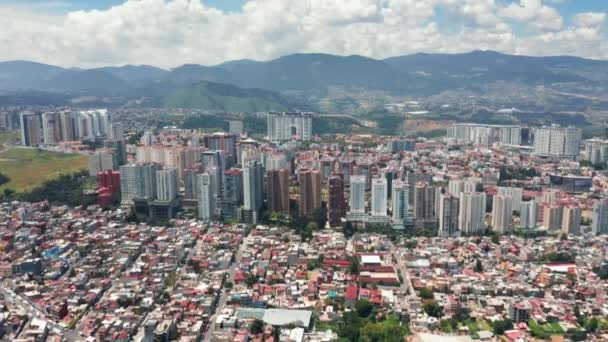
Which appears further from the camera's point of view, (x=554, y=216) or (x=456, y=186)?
(x=456, y=186)

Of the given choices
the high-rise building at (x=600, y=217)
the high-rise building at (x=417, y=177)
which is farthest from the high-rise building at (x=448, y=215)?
the high-rise building at (x=600, y=217)

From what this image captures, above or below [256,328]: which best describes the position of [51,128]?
above

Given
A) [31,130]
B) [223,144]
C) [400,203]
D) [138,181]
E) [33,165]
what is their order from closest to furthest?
[400,203] → [138,181] → [33,165] → [223,144] → [31,130]

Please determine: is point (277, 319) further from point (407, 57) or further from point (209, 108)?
point (407, 57)

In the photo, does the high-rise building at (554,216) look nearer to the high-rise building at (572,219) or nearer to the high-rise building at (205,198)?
the high-rise building at (572,219)

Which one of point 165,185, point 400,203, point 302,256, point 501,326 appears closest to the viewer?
point 501,326

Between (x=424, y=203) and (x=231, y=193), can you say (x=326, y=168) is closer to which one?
(x=231, y=193)

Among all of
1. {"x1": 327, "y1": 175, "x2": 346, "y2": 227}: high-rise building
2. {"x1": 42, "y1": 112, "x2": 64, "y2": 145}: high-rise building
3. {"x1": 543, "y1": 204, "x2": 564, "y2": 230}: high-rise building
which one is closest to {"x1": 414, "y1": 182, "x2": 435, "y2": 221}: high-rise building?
{"x1": 327, "y1": 175, "x2": 346, "y2": 227}: high-rise building

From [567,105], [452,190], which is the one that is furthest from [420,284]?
[567,105]

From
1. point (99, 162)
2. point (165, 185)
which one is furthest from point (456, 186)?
point (99, 162)
